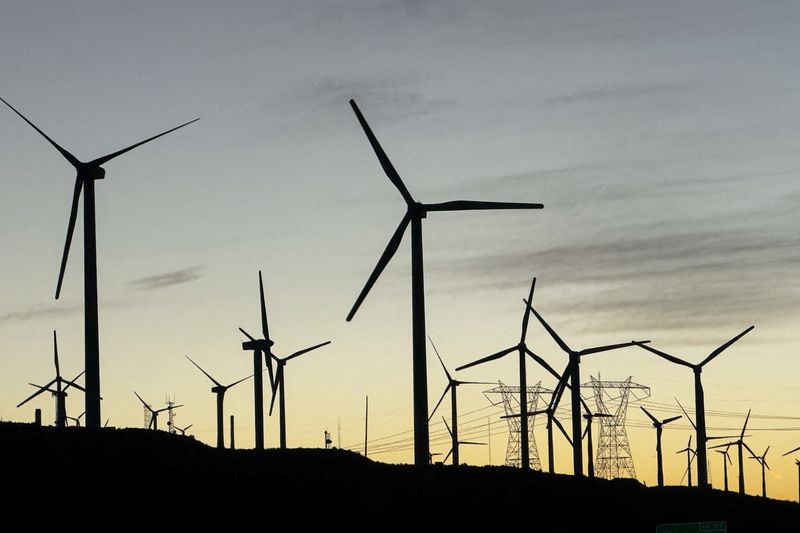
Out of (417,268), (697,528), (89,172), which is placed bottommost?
(697,528)

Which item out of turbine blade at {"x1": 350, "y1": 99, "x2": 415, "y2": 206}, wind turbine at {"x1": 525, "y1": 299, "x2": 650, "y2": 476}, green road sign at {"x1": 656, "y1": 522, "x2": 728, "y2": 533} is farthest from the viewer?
wind turbine at {"x1": 525, "y1": 299, "x2": 650, "y2": 476}

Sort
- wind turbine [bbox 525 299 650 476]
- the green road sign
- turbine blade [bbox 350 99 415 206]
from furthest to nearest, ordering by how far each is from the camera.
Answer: wind turbine [bbox 525 299 650 476] → turbine blade [bbox 350 99 415 206] → the green road sign

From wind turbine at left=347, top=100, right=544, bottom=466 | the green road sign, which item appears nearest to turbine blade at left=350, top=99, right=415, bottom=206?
wind turbine at left=347, top=100, right=544, bottom=466

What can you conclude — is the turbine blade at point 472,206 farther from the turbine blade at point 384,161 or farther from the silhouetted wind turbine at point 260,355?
the silhouetted wind turbine at point 260,355

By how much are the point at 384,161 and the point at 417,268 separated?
12.6 m

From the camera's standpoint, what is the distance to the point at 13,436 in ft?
295

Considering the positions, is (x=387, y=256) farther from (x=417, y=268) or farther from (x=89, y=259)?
(x=89, y=259)

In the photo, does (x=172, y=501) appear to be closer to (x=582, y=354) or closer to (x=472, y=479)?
(x=472, y=479)

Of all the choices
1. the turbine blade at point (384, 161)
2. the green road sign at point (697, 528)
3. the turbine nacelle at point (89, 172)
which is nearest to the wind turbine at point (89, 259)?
the turbine nacelle at point (89, 172)

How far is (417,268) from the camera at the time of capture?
3703 inches

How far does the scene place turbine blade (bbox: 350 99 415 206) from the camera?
10056 centimetres

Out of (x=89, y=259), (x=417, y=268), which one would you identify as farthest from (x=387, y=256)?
(x=89, y=259)

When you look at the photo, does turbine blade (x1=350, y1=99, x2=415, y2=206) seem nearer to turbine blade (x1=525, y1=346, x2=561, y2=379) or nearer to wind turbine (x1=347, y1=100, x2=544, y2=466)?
wind turbine (x1=347, y1=100, x2=544, y2=466)

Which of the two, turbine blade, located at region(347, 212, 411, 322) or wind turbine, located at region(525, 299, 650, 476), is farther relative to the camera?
wind turbine, located at region(525, 299, 650, 476)
